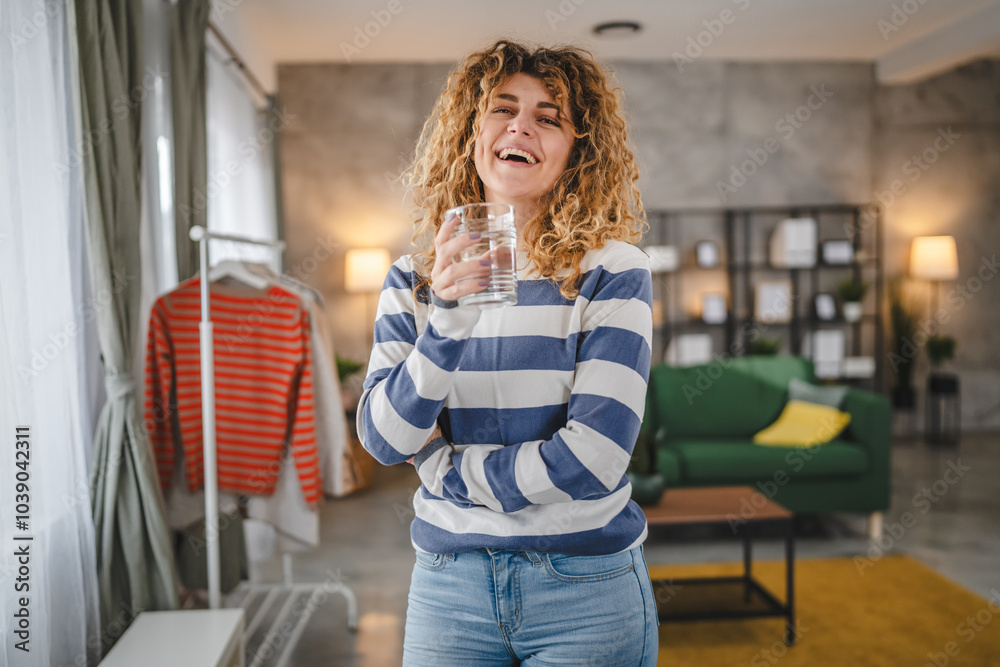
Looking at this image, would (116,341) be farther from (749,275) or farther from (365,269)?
(749,275)

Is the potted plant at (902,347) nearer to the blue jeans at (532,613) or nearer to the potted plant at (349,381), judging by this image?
the potted plant at (349,381)

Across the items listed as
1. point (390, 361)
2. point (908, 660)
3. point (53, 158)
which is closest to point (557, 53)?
point (390, 361)

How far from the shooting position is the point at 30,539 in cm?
157

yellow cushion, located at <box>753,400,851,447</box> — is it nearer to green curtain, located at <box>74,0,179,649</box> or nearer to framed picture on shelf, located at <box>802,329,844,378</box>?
framed picture on shelf, located at <box>802,329,844,378</box>

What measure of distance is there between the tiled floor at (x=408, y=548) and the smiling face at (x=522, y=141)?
1.96 metres

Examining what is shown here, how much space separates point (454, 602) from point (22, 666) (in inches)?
46.7

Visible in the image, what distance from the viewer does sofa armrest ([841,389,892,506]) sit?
140 inches

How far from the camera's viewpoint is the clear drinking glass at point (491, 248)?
2.79ft

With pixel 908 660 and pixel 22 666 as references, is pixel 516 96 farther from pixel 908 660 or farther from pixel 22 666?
pixel 908 660

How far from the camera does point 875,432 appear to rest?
3607 millimetres

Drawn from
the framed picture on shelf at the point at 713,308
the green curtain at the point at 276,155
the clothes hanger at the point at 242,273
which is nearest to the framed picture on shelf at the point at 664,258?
the framed picture on shelf at the point at 713,308

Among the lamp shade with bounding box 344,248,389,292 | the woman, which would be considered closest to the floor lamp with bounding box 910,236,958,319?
the lamp shade with bounding box 344,248,389,292

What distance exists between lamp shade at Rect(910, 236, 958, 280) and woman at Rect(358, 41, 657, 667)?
18.4 feet

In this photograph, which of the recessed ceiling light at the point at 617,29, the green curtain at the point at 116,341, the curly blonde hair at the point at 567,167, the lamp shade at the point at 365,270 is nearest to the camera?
the curly blonde hair at the point at 567,167
